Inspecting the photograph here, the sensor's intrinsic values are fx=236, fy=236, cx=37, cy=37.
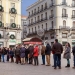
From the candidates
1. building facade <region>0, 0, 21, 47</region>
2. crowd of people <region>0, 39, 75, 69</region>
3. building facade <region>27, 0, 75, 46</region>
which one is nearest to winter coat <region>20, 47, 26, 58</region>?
crowd of people <region>0, 39, 75, 69</region>

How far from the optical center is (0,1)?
5109 centimetres

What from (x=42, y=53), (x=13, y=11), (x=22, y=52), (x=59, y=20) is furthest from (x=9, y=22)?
(x=42, y=53)

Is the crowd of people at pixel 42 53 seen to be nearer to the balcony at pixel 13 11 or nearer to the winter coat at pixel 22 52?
the winter coat at pixel 22 52

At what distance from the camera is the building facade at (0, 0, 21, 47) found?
51.0m

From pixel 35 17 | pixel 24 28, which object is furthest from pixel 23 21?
pixel 35 17

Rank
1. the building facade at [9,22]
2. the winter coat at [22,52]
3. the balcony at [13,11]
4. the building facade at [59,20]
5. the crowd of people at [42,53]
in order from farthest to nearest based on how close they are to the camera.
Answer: the building facade at [59,20], the balcony at [13,11], the building facade at [9,22], the winter coat at [22,52], the crowd of people at [42,53]

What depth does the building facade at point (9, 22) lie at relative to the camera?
51.0 m

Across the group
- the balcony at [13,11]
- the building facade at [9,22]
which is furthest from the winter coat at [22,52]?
the balcony at [13,11]

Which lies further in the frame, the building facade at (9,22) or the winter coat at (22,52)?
the building facade at (9,22)

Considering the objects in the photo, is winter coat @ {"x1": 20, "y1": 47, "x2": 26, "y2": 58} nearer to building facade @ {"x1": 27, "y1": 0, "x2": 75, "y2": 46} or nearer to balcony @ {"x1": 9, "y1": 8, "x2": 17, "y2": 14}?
balcony @ {"x1": 9, "y1": 8, "x2": 17, "y2": 14}

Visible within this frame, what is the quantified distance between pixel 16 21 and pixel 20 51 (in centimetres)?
3334

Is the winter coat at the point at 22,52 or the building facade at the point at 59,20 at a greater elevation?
the building facade at the point at 59,20

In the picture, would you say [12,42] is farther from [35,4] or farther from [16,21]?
[35,4]

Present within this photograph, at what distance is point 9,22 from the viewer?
51.8 meters
